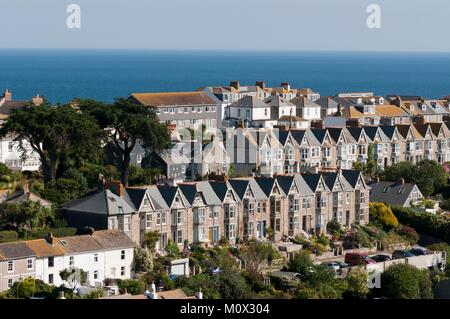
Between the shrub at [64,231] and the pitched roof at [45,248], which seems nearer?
the pitched roof at [45,248]

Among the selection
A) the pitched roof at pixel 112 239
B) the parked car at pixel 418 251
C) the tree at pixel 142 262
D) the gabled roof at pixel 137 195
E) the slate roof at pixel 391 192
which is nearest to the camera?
the pitched roof at pixel 112 239

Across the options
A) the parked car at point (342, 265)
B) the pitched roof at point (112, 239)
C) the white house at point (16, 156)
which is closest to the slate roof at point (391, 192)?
the parked car at point (342, 265)

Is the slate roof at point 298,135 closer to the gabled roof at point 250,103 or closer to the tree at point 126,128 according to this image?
the gabled roof at point 250,103

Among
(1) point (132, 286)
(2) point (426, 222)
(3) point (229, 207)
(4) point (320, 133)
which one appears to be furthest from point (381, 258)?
(4) point (320, 133)

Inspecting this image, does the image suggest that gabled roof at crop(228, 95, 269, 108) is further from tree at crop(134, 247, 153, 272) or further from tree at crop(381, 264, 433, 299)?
tree at crop(134, 247, 153, 272)

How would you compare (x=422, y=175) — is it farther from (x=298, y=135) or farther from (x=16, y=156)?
(x=16, y=156)

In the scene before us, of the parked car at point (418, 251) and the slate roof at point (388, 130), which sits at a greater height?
the slate roof at point (388, 130)

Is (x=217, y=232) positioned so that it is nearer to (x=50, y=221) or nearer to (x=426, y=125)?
(x=50, y=221)
